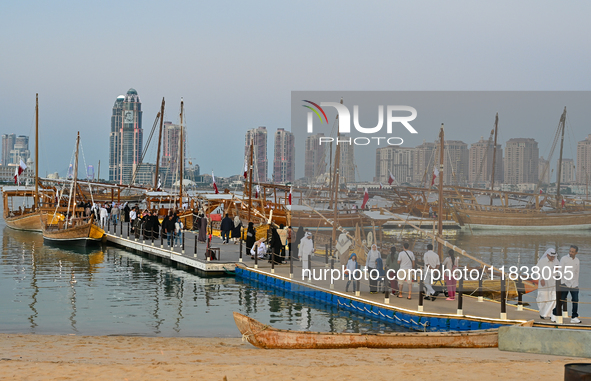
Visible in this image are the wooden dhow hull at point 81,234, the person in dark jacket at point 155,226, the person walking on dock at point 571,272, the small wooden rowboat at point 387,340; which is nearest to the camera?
the small wooden rowboat at point 387,340

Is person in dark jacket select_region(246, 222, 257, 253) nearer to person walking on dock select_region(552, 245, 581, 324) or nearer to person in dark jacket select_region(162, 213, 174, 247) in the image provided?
person in dark jacket select_region(162, 213, 174, 247)

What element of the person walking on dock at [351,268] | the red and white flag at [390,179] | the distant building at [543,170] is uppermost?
the distant building at [543,170]

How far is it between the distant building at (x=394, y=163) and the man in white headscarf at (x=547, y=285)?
6.99 metres

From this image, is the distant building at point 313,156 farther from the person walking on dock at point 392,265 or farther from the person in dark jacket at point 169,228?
the person in dark jacket at point 169,228

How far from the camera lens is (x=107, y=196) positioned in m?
87.4

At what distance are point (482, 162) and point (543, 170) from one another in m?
2.58

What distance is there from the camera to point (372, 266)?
1786cm

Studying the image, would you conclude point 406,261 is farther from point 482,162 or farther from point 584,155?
point 584,155

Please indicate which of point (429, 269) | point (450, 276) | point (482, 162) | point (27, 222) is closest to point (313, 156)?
point (429, 269)

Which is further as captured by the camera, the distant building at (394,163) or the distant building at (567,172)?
the distant building at (567,172)

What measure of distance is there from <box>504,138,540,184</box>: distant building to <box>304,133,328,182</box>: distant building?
23.5 ft

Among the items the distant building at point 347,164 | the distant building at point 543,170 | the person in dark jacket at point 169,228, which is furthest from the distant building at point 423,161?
the person in dark jacket at point 169,228

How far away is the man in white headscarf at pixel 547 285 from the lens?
13.3 meters

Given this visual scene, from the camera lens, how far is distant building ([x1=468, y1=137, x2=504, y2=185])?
861 inches
